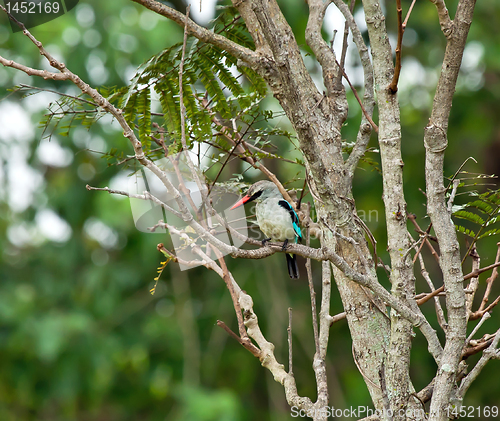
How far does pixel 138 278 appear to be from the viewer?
7.50 m

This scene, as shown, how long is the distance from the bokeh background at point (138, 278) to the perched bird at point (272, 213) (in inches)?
122

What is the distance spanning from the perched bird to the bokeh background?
3104 mm

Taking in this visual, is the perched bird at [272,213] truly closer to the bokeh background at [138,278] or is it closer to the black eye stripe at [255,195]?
the black eye stripe at [255,195]

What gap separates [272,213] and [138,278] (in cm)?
477

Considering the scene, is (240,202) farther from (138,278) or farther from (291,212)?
(138,278)

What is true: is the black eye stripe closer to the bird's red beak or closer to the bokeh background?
the bird's red beak

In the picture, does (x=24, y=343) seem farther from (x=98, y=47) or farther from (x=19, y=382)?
(x=98, y=47)

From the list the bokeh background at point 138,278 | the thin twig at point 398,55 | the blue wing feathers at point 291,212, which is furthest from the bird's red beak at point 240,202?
the bokeh background at point 138,278

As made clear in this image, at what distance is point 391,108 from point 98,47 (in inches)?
232

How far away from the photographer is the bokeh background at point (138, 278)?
6730 millimetres

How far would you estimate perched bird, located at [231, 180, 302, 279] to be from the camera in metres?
3.20

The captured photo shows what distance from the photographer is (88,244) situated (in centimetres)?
827

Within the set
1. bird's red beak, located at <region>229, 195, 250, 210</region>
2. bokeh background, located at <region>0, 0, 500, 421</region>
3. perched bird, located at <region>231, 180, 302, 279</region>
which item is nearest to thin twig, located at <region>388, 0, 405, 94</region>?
perched bird, located at <region>231, 180, 302, 279</region>

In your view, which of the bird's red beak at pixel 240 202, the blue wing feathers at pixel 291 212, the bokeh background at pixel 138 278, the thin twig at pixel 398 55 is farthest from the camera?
the bokeh background at pixel 138 278
